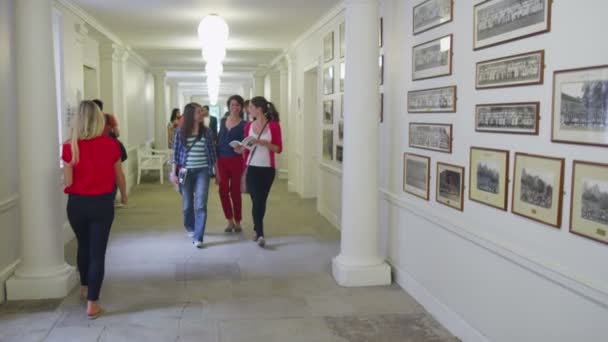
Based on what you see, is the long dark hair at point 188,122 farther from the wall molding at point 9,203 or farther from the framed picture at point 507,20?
the framed picture at point 507,20

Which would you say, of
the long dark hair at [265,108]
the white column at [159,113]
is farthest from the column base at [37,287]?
the white column at [159,113]

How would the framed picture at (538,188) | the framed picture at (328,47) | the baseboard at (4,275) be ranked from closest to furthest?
the framed picture at (538,188) → the baseboard at (4,275) → the framed picture at (328,47)

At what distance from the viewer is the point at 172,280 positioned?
486 cm

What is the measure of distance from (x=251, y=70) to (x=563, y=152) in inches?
528

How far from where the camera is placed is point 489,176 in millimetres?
3229

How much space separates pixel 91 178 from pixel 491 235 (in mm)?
2490

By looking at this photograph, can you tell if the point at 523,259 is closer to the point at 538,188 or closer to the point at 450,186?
the point at 538,188

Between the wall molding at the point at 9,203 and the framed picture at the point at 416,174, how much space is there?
Result: 10.1 feet

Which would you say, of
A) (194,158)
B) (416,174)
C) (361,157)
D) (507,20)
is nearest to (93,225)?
(194,158)

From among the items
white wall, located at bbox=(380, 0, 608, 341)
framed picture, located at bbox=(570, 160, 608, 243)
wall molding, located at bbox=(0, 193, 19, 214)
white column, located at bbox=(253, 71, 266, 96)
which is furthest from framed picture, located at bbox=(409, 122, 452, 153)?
white column, located at bbox=(253, 71, 266, 96)

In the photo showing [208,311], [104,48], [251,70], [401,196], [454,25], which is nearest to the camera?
[454,25]

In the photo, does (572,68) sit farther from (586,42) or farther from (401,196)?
(401,196)

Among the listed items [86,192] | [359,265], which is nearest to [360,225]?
[359,265]

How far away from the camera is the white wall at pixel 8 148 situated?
14.6ft
